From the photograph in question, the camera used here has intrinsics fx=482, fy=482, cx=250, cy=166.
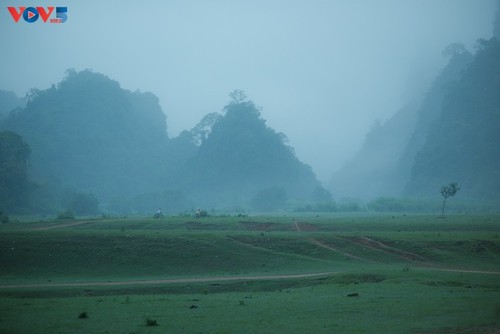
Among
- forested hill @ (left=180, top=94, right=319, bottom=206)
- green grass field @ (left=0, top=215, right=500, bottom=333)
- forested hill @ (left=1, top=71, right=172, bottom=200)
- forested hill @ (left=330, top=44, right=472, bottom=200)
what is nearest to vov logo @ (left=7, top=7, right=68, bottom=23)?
green grass field @ (left=0, top=215, right=500, bottom=333)

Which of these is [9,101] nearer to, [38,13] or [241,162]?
[241,162]

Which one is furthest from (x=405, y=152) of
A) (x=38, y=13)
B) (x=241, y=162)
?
(x=38, y=13)

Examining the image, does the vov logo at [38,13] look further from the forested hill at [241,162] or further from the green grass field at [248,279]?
the forested hill at [241,162]

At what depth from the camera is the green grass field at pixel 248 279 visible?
1698cm

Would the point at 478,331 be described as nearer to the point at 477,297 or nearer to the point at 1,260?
the point at 477,297

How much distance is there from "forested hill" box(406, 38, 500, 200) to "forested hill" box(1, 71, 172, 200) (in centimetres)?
7683

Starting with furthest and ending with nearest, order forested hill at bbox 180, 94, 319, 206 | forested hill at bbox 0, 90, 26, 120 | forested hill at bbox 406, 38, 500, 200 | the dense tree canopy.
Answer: forested hill at bbox 0, 90, 26, 120, forested hill at bbox 180, 94, 319, 206, forested hill at bbox 406, 38, 500, 200, the dense tree canopy

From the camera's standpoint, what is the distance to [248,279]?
29172 mm

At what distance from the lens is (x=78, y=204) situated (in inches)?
3501

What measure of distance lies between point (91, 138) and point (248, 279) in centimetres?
11894

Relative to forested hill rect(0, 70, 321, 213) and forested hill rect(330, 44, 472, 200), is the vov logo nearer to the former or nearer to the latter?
forested hill rect(0, 70, 321, 213)

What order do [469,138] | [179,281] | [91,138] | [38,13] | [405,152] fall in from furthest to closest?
[405,152] < [91,138] < [469,138] < [38,13] < [179,281]

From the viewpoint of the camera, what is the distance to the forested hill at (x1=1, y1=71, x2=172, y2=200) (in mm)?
126438

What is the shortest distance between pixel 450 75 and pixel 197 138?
289 ft
